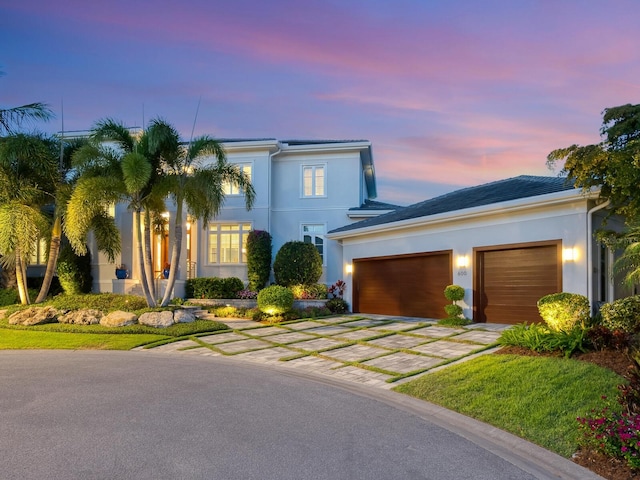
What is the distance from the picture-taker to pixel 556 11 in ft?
31.9

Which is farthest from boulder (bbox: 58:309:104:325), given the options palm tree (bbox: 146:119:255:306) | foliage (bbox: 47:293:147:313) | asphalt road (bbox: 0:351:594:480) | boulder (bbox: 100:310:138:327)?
asphalt road (bbox: 0:351:594:480)

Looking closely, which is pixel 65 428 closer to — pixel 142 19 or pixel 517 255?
pixel 142 19

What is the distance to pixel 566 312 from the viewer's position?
892 cm

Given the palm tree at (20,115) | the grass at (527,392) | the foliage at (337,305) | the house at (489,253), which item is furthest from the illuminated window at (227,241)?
the grass at (527,392)

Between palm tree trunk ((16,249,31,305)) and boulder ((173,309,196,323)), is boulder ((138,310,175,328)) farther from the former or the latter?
palm tree trunk ((16,249,31,305))

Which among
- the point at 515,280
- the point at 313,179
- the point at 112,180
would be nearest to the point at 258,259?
the point at 313,179

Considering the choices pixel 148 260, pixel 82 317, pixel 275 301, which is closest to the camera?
pixel 82 317

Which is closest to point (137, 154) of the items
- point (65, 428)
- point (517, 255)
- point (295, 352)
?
point (295, 352)

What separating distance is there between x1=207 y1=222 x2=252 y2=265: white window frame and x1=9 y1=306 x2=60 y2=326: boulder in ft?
22.8

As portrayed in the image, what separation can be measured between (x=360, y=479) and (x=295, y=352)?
6165mm

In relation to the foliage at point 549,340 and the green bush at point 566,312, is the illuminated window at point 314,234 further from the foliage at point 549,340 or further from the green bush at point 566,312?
the foliage at point 549,340

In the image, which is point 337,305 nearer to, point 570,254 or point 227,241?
point 227,241

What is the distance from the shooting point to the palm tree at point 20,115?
1513 centimetres

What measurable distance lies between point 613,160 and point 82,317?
555 inches
